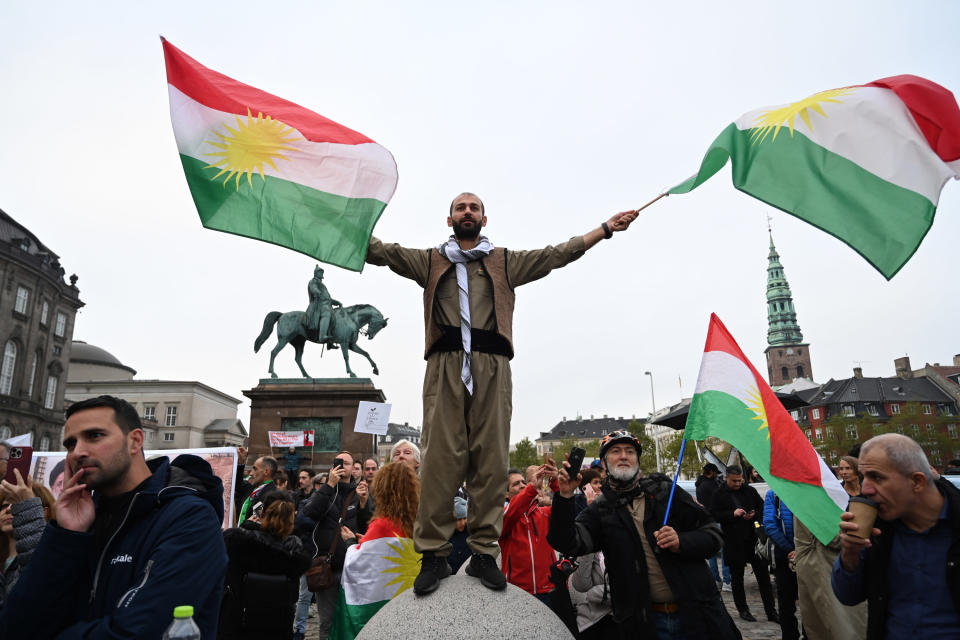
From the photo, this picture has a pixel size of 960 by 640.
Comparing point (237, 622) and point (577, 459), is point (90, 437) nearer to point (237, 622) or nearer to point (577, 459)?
point (577, 459)

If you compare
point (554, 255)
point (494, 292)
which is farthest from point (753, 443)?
point (494, 292)

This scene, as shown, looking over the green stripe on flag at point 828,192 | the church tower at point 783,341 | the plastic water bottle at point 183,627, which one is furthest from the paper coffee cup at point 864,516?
the church tower at point 783,341

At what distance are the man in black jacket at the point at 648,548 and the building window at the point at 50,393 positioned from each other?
64.2 meters

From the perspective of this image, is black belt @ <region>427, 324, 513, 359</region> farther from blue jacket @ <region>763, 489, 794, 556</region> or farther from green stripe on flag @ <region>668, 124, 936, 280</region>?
blue jacket @ <region>763, 489, 794, 556</region>

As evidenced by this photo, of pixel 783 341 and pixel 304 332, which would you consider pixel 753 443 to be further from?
pixel 783 341

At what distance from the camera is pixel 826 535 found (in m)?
4.44

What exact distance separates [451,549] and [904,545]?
8.55ft

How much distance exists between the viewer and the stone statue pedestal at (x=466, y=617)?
130 inches

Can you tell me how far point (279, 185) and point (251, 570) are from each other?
3.31m

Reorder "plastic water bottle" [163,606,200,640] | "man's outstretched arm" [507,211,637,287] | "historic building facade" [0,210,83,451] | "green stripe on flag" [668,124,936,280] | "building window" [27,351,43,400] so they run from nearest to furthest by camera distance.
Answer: "plastic water bottle" [163,606,200,640], "man's outstretched arm" [507,211,637,287], "green stripe on flag" [668,124,936,280], "historic building facade" [0,210,83,451], "building window" [27,351,43,400]

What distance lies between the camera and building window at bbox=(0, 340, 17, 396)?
50.4 m

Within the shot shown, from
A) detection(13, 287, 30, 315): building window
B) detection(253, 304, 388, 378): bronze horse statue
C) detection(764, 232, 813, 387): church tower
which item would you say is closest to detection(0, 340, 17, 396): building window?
detection(13, 287, 30, 315): building window

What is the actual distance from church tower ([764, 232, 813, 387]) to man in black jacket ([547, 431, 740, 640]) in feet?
443

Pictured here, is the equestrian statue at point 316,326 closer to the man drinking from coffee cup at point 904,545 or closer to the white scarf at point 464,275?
the white scarf at point 464,275
